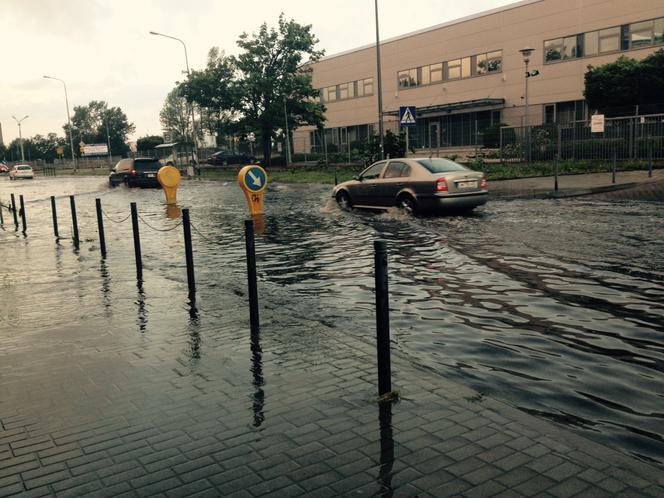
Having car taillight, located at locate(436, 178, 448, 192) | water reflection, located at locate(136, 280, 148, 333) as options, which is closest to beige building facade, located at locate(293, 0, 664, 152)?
car taillight, located at locate(436, 178, 448, 192)

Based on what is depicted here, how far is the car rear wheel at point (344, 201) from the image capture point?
18516mm

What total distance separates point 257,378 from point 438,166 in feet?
39.7

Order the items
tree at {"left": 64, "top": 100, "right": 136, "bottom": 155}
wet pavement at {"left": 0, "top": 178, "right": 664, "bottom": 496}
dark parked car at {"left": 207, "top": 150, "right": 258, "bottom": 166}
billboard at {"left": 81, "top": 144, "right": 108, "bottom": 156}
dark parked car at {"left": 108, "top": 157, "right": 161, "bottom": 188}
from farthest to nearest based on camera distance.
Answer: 1. tree at {"left": 64, "top": 100, "right": 136, "bottom": 155}
2. billboard at {"left": 81, "top": 144, "right": 108, "bottom": 156}
3. dark parked car at {"left": 207, "top": 150, "right": 258, "bottom": 166}
4. dark parked car at {"left": 108, "top": 157, "right": 161, "bottom": 188}
5. wet pavement at {"left": 0, "top": 178, "right": 664, "bottom": 496}

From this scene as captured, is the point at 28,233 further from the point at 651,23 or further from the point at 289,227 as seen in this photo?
the point at 651,23

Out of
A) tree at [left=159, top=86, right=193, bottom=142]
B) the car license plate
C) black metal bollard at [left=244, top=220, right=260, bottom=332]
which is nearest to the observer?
black metal bollard at [left=244, top=220, right=260, bottom=332]

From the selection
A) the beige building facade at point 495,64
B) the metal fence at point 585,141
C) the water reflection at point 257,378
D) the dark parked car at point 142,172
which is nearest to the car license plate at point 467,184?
the water reflection at point 257,378

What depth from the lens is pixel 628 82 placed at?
34344 mm

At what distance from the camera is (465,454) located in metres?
3.50

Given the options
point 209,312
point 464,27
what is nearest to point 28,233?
point 209,312

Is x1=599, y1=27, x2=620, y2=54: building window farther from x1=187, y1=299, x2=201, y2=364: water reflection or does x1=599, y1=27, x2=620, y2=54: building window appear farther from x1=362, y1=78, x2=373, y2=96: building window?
x1=187, y1=299, x2=201, y2=364: water reflection

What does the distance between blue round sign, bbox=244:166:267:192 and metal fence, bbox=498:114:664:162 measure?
14.8 m

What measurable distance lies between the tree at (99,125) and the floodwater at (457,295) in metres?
122

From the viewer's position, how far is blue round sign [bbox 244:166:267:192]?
17.2 metres

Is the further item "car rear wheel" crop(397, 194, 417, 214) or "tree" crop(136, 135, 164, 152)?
"tree" crop(136, 135, 164, 152)
